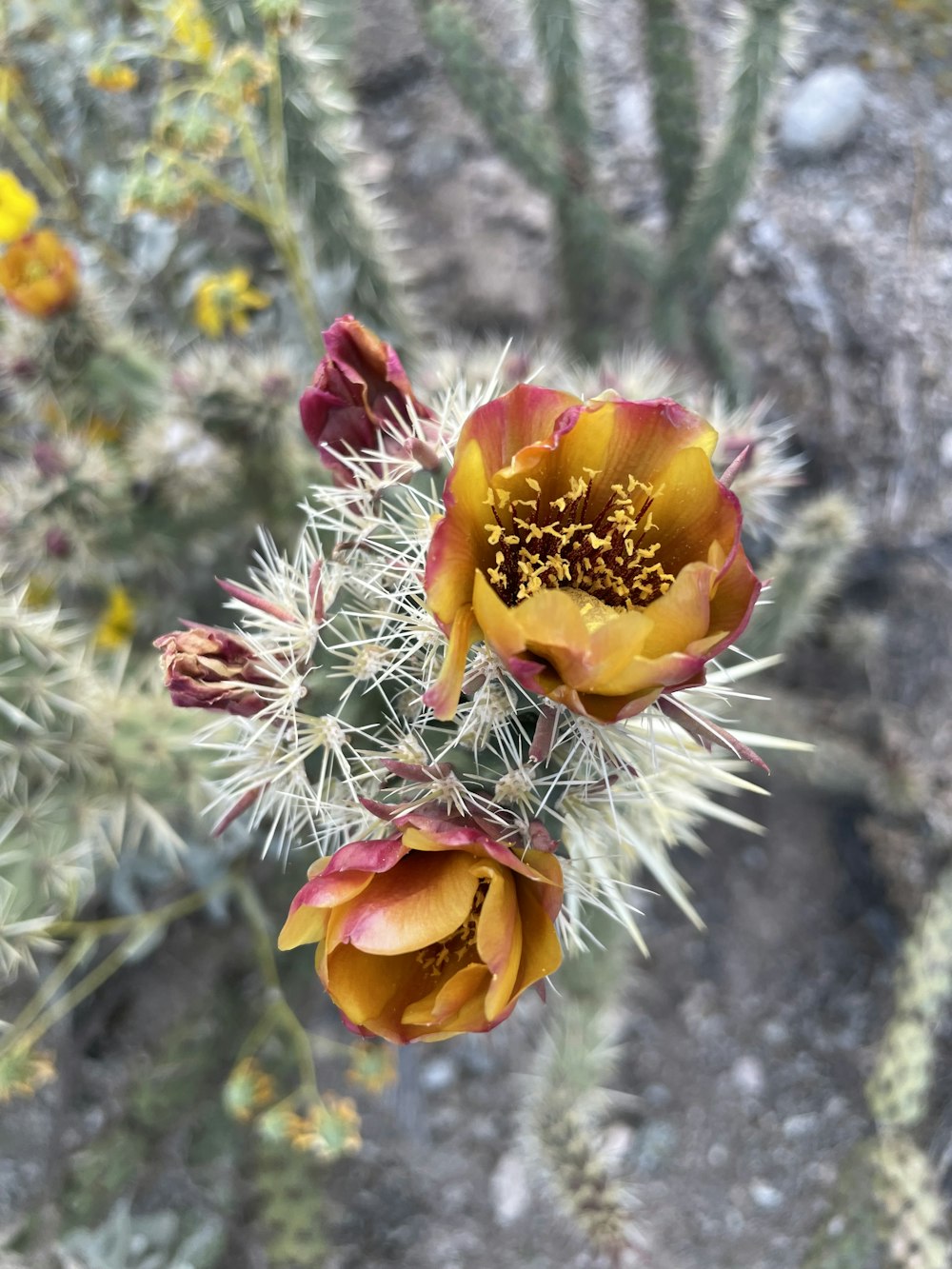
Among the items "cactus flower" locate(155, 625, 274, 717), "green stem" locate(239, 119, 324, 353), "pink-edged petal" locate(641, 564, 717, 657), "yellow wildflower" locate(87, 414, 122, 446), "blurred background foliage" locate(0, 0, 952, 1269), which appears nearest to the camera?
"pink-edged petal" locate(641, 564, 717, 657)

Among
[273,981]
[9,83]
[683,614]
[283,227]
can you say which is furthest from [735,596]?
[9,83]

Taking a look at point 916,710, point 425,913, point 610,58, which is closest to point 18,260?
point 425,913

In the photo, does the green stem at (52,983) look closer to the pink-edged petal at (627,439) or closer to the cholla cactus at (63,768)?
the cholla cactus at (63,768)

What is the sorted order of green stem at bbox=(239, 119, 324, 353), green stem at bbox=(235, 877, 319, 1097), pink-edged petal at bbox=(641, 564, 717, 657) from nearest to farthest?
pink-edged petal at bbox=(641, 564, 717, 657) < green stem at bbox=(239, 119, 324, 353) < green stem at bbox=(235, 877, 319, 1097)

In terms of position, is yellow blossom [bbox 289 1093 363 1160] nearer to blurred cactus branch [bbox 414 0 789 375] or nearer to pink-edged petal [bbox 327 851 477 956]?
pink-edged petal [bbox 327 851 477 956]

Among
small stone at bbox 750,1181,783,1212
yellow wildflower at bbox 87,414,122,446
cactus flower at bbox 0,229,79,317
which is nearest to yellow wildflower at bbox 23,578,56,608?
yellow wildflower at bbox 87,414,122,446

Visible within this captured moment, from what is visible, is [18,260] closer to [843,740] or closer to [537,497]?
[537,497]

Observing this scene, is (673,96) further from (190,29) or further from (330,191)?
(190,29)
